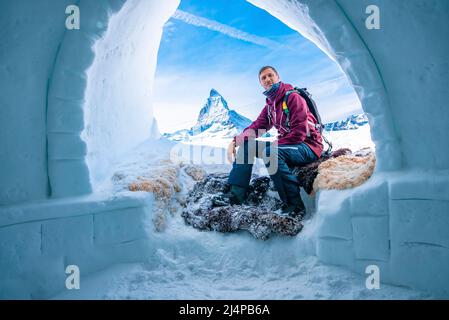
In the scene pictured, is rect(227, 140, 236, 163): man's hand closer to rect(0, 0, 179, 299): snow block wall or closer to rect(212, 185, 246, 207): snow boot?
rect(212, 185, 246, 207): snow boot

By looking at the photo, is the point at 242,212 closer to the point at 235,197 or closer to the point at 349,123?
the point at 235,197

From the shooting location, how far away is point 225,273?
222cm

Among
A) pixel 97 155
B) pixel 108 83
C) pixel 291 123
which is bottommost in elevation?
pixel 97 155

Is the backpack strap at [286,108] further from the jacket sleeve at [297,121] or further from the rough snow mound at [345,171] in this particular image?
the rough snow mound at [345,171]

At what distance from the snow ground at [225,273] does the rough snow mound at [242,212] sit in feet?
0.22

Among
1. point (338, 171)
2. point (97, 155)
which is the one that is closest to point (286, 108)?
point (338, 171)

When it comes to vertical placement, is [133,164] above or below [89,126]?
below

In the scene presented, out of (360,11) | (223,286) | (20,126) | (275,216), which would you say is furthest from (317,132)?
(20,126)

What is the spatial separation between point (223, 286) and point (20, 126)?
1.76m

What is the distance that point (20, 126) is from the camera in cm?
217

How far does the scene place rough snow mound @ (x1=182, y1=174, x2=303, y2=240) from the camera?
229 centimetres

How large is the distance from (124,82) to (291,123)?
5.51ft

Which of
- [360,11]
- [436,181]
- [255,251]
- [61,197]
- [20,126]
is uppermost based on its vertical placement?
[360,11]
